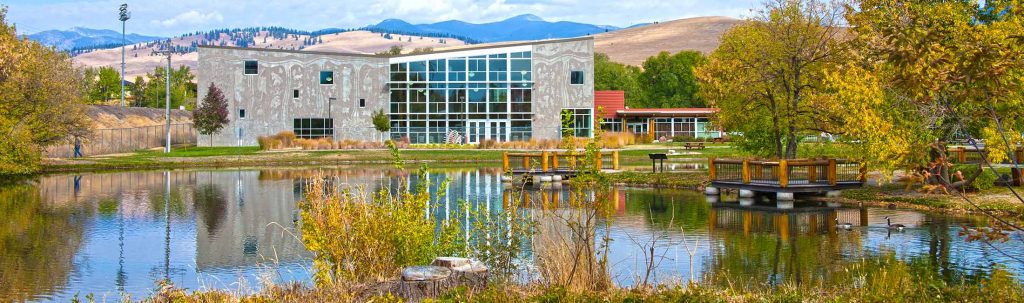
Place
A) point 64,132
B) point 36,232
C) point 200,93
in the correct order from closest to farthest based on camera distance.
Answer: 1. point 36,232
2. point 64,132
3. point 200,93

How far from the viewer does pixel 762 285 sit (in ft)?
46.2

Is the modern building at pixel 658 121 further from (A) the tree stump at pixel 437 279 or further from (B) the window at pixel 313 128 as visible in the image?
(A) the tree stump at pixel 437 279

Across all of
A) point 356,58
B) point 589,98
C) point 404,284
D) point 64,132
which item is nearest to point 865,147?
point 404,284

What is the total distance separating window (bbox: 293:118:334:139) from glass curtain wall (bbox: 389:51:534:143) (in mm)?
4650

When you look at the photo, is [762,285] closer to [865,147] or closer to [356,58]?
[865,147]

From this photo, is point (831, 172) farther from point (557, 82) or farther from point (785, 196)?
point (557, 82)

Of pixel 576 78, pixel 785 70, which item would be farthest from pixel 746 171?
pixel 576 78

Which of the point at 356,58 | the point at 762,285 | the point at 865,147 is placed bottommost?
the point at 762,285

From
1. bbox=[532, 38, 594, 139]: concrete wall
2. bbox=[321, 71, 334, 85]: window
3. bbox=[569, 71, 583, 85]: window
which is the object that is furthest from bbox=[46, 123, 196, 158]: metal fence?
bbox=[569, 71, 583, 85]: window

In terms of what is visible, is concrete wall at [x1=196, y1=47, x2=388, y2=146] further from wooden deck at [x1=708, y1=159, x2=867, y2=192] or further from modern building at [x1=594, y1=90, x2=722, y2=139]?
wooden deck at [x1=708, y1=159, x2=867, y2=192]

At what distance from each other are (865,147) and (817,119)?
4.24 m

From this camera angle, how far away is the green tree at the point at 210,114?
217 feet

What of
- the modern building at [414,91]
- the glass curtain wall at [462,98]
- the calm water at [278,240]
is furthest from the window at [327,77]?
the calm water at [278,240]

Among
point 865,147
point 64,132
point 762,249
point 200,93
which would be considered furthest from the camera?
point 200,93
